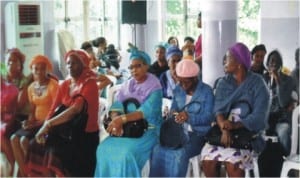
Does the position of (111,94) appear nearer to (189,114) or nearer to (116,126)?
(116,126)

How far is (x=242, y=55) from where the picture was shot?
292 centimetres

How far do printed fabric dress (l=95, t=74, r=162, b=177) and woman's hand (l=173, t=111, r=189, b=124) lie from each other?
0.41ft

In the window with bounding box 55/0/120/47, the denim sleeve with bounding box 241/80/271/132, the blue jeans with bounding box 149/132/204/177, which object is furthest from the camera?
the window with bounding box 55/0/120/47

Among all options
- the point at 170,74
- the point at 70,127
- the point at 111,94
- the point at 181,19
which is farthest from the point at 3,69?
the point at 181,19

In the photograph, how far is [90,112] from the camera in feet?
10.8

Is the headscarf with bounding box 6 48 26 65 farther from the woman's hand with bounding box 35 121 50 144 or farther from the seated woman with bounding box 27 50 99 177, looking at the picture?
the woman's hand with bounding box 35 121 50 144

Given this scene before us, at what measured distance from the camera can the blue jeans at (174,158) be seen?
122 inches

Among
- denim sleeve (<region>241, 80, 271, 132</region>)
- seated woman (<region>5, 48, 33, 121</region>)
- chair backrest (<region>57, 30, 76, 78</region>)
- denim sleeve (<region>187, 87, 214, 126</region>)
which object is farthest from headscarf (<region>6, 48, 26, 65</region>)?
denim sleeve (<region>241, 80, 271, 132</region>)

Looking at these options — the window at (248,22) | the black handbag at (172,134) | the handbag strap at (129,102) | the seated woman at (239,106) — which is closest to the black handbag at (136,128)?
the handbag strap at (129,102)

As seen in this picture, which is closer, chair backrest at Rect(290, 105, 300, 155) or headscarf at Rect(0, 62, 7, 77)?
chair backrest at Rect(290, 105, 300, 155)

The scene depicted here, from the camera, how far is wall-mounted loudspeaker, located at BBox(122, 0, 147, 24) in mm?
3236

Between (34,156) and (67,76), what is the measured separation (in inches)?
25.0

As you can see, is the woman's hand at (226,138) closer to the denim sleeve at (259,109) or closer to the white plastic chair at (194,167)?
the denim sleeve at (259,109)

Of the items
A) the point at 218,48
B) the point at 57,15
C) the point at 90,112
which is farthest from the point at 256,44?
the point at 57,15
